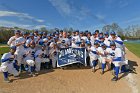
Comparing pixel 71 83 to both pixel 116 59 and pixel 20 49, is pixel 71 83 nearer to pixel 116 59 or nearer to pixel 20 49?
pixel 116 59

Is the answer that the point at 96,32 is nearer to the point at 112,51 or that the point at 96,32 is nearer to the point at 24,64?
the point at 112,51

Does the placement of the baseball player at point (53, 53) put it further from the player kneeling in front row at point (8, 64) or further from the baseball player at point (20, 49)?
the player kneeling in front row at point (8, 64)

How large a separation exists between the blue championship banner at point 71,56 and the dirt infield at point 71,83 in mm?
841

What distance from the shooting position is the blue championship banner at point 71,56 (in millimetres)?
A: 12252

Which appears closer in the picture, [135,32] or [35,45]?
[35,45]

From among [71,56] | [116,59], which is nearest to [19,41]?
[71,56]

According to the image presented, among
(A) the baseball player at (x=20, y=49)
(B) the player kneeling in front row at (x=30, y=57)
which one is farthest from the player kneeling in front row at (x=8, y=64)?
(B) the player kneeling in front row at (x=30, y=57)

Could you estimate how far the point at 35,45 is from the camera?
472 inches

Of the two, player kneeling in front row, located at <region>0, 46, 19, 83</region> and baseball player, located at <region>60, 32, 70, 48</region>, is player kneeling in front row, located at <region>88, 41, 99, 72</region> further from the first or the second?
player kneeling in front row, located at <region>0, 46, 19, 83</region>

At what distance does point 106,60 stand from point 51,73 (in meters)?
3.17

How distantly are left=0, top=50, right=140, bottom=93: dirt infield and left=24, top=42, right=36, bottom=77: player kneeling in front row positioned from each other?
0.47m

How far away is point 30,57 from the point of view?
1148 centimetres

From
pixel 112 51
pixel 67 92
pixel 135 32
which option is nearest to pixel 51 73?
pixel 67 92

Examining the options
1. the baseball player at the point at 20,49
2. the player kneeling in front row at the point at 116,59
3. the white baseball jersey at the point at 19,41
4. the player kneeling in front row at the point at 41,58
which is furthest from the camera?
the player kneeling in front row at the point at 41,58
